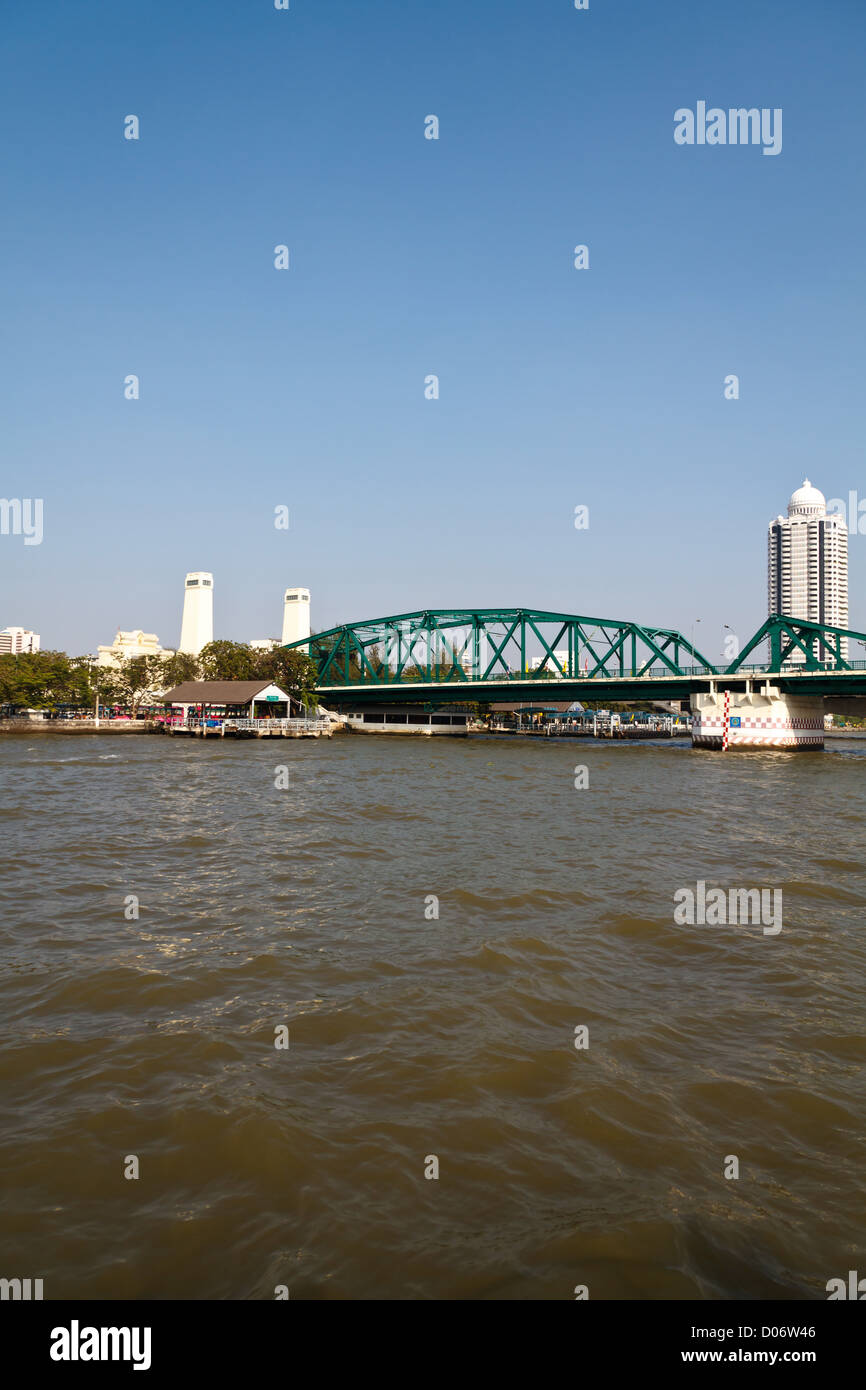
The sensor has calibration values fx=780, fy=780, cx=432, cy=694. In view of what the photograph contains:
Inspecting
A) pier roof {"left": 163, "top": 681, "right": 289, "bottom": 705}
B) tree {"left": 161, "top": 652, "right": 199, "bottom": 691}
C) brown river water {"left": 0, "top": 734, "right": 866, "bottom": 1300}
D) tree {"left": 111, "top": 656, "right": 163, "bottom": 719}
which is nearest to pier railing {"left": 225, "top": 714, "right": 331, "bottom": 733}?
pier roof {"left": 163, "top": 681, "right": 289, "bottom": 705}

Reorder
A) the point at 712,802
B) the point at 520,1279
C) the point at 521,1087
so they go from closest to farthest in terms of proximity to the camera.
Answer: the point at 520,1279 → the point at 521,1087 → the point at 712,802

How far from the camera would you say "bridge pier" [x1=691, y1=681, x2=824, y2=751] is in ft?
268

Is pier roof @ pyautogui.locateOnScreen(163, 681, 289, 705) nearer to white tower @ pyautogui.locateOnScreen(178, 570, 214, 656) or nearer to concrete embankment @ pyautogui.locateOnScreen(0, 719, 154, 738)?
concrete embankment @ pyautogui.locateOnScreen(0, 719, 154, 738)

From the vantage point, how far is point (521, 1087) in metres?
7.65

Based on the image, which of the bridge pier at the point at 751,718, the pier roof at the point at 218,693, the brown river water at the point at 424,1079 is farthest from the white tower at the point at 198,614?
the brown river water at the point at 424,1079

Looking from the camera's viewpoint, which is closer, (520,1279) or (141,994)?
(520,1279)

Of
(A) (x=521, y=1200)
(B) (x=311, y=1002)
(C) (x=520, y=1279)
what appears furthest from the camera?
(B) (x=311, y=1002)

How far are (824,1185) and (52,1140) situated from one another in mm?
6292

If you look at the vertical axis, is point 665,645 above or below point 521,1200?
above

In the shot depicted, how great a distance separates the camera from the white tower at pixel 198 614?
145m

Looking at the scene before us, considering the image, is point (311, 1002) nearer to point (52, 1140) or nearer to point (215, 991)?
point (215, 991)

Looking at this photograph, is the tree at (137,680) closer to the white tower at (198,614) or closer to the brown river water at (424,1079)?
the white tower at (198,614)

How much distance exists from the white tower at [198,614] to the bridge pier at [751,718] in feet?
309
